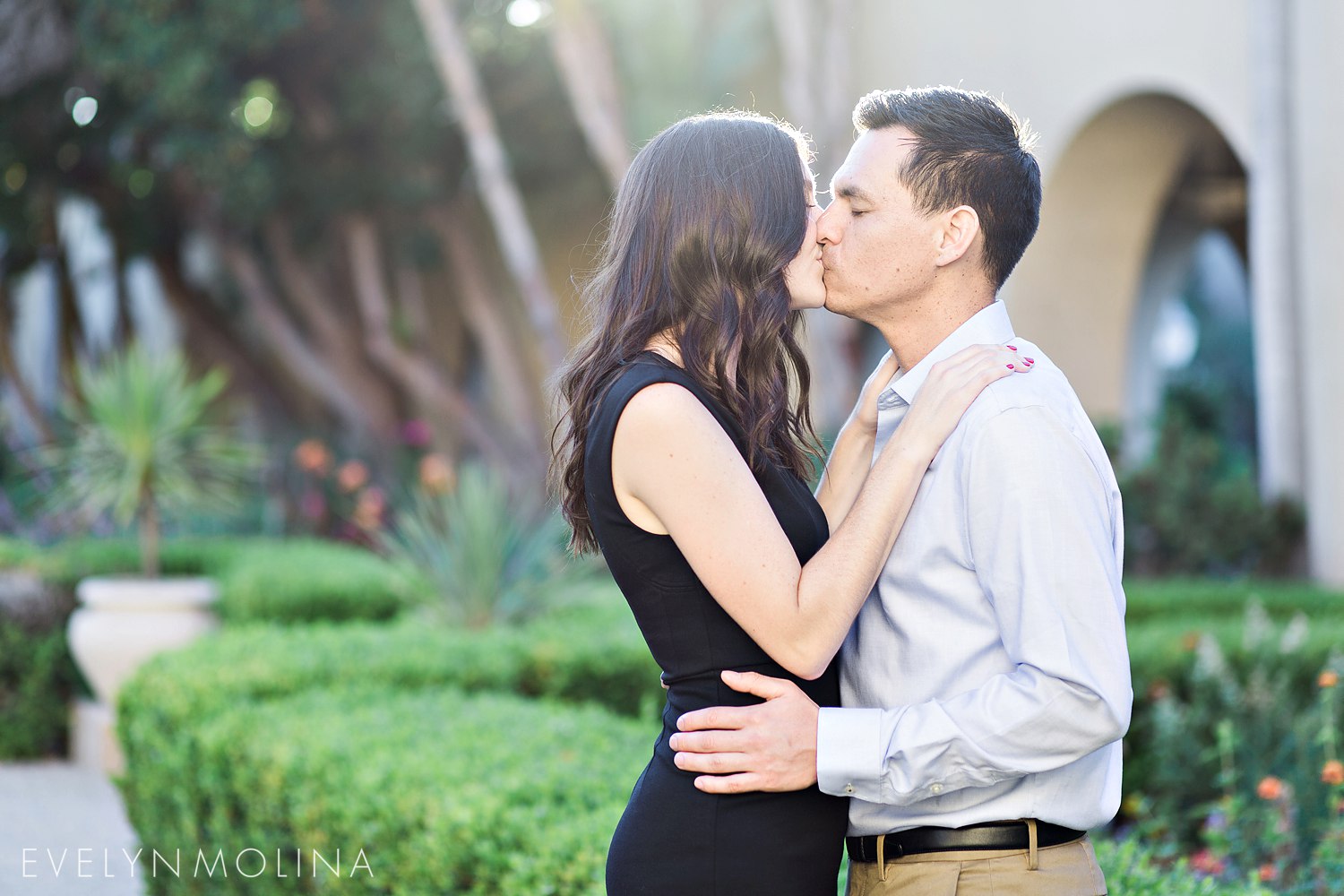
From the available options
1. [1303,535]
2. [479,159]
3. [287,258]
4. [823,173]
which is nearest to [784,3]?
[823,173]

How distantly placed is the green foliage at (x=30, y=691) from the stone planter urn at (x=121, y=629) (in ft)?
1.66

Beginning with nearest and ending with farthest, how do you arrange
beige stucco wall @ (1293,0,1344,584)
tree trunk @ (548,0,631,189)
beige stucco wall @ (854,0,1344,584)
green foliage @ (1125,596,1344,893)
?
1. green foliage @ (1125,596,1344,893)
2. beige stucco wall @ (1293,0,1344,584)
3. beige stucco wall @ (854,0,1344,584)
4. tree trunk @ (548,0,631,189)

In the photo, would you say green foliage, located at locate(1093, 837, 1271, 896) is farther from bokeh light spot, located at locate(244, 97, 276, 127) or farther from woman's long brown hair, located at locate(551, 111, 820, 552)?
bokeh light spot, located at locate(244, 97, 276, 127)

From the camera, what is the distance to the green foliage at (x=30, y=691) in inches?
341

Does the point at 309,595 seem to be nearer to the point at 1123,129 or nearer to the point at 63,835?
the point at 63,835

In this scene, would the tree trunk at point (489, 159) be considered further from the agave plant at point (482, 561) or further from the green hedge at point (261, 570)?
the agave plant at point (482, 561)

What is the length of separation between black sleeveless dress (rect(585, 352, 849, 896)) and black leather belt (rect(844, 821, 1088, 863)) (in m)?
0.14

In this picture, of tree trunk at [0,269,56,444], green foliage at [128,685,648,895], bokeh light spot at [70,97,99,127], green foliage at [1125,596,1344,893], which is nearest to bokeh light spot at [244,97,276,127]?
bokeh light spot at [70,97,99,127]

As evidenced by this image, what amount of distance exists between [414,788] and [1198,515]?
21.3 ft

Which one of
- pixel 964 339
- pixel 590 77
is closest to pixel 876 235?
pixel 964 339

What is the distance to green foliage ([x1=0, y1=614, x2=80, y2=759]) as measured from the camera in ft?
28.4

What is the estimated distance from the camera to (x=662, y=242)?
2.05m

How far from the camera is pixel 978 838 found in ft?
6.13

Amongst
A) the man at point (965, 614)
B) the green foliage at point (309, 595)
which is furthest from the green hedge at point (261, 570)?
the man at point (965, 614)
